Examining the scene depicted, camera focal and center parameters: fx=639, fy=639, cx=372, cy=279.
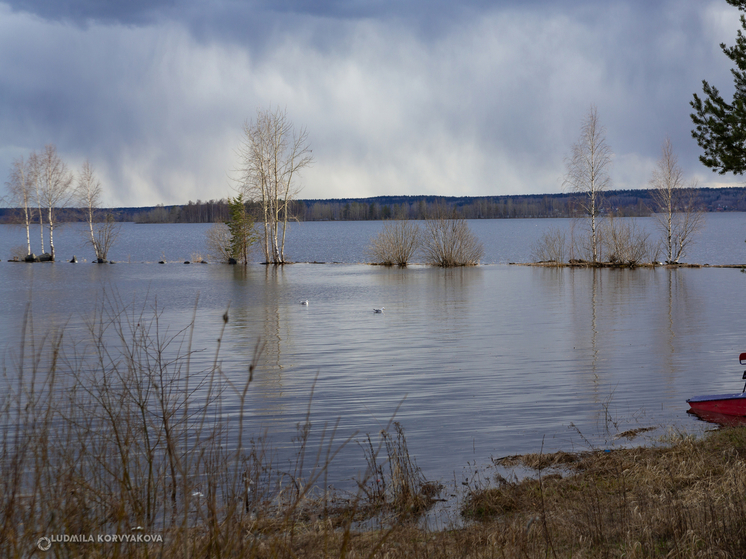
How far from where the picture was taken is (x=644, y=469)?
7809mm

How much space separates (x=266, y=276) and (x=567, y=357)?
28.9 metres

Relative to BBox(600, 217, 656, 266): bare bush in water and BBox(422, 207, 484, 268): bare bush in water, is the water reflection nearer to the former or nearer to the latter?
BBox(600, 217, 656, 266): bare bush in water

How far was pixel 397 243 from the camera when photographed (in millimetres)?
51562

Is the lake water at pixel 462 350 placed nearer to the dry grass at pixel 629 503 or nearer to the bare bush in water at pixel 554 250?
the dry grass at pixel 629 503

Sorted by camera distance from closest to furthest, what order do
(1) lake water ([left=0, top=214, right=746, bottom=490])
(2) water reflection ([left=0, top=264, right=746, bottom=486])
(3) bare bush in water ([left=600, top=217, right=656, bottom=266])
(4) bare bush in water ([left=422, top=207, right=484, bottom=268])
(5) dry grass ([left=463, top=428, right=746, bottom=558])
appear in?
(5) dry grass ([left=463, top=428, right=746, bottom=558])
(1) lake water ([left=0, top=214, right=746, bottom=490])
(2) water reflection ([left=0, top=264, right=746, bottom=486])
(3) bare bush in water ([left=600, top=217, right=656, bottom=266])
(4) bare bush in water ([left=422, top=207, right=484, bottom=268])

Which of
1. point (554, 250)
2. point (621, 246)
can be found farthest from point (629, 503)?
point (554, 250)

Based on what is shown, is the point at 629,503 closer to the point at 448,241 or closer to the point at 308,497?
the point at 308,497

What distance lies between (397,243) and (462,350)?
34866 millimetres

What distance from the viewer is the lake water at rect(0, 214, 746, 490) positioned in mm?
10320

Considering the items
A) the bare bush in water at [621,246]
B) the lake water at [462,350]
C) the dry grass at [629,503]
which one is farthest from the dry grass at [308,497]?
the bare bush in water at [621,246]

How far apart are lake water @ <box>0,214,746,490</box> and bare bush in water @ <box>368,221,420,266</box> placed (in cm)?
1433

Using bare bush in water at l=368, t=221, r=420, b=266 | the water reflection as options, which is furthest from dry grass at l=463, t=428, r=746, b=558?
bare bush in water at l=368, t=221, r=420, b=266

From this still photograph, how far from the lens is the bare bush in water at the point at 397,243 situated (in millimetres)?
50812

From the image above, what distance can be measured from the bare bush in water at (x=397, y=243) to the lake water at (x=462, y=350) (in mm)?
A: 14332
